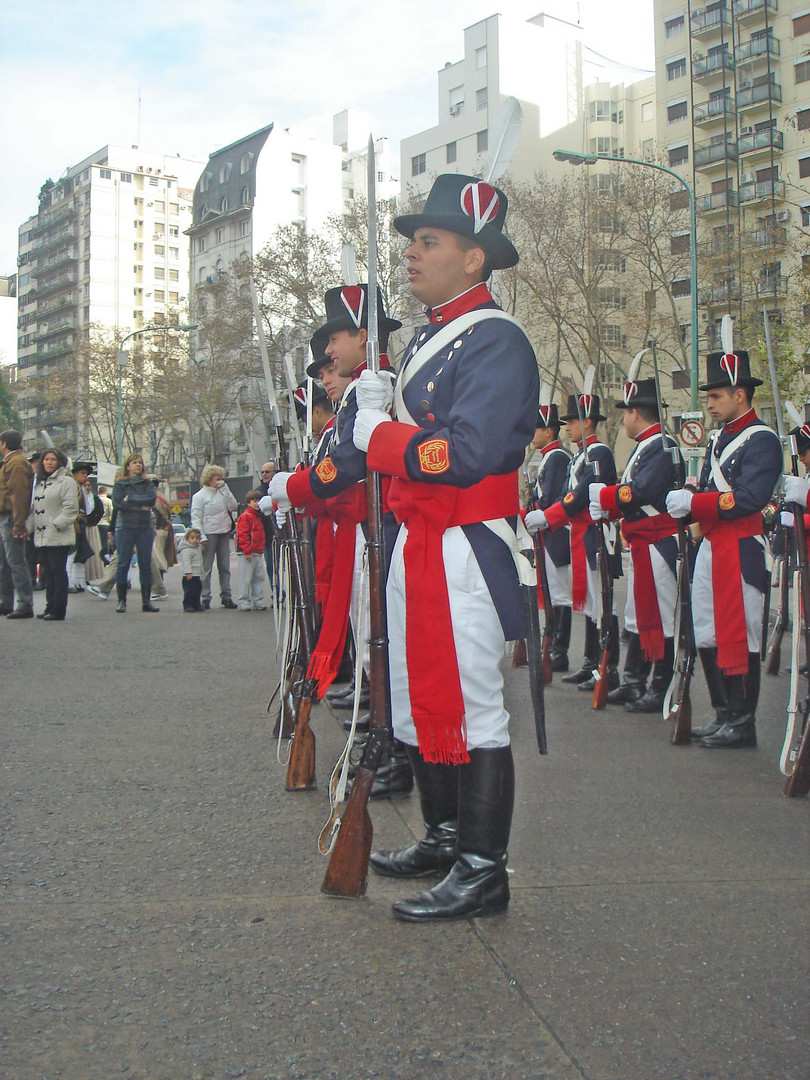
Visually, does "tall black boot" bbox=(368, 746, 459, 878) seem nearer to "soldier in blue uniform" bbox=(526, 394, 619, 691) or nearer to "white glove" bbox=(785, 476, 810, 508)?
"white glove" bbox=(785, 476, 810, 508)

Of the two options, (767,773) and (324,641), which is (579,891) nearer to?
(324,641)

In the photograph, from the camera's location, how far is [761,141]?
51.1m

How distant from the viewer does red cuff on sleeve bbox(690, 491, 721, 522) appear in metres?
6.02

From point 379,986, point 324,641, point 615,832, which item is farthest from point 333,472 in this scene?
point 379,986

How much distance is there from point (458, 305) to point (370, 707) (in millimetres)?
1304

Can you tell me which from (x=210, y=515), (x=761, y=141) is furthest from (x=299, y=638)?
(x=761, y=141)

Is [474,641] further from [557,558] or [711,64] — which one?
[711,64]

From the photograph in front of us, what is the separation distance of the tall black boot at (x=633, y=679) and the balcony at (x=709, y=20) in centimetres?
5368

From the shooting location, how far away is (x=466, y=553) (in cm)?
339

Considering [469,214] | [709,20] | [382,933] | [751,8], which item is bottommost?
[382,933]

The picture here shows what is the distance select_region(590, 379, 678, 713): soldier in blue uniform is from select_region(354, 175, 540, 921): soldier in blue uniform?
11.6 ft

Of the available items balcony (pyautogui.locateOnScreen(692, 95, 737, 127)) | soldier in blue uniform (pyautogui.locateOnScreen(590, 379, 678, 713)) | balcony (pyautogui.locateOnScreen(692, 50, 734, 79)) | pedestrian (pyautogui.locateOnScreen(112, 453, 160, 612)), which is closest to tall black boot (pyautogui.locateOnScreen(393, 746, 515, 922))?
soldier in blue uniform (pyautogui.locateOnScreen(590, 379, 678, 713))

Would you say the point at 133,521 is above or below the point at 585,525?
above

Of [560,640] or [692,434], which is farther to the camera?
[692,434]
